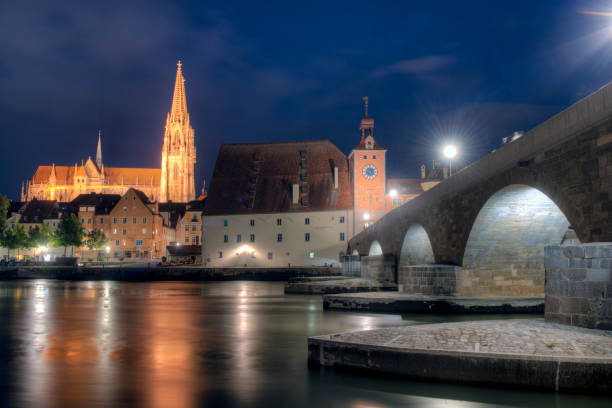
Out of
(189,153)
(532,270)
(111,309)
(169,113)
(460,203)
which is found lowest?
(111,309)

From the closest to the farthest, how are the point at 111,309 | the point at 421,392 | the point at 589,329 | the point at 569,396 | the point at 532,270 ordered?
1. the point at 569,396
2. the point at 421,392
3. the point at 589,329
4. the point at 532,270
5. the point at 111,309

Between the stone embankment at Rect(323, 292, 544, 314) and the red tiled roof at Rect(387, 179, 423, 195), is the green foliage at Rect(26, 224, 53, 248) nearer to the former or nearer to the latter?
the red tiled roof at Rect(387, 179, 423, 195)

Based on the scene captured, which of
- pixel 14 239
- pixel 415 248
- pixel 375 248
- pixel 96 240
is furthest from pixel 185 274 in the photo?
pixel 415 248

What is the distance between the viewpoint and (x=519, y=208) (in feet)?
63.7

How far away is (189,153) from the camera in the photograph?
560 feet

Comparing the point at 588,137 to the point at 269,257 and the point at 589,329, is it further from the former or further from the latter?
the point at 269,257

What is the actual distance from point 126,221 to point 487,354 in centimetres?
10032

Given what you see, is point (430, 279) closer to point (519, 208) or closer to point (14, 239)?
point (519, 208)

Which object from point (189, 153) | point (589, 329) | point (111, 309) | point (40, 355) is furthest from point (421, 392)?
point (189, 153)

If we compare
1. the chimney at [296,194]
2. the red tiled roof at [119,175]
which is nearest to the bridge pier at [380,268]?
the chimney at [296,194]

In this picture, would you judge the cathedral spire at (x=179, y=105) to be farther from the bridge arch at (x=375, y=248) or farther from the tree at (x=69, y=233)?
the bridge arch at (x=375, y=248)

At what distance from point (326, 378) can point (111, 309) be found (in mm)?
21470

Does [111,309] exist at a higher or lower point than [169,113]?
lower

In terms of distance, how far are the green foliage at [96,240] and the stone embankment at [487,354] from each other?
312 ft
